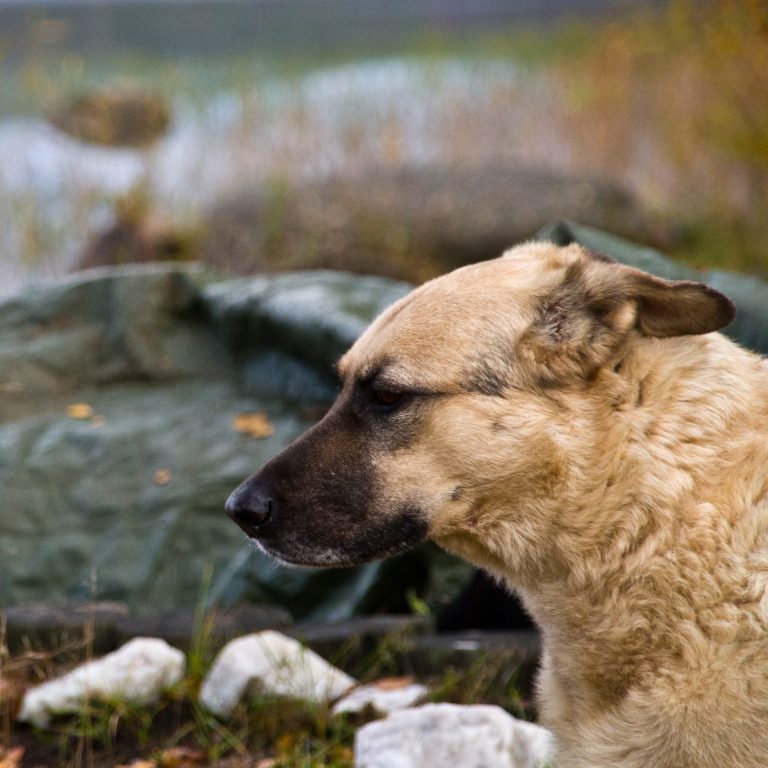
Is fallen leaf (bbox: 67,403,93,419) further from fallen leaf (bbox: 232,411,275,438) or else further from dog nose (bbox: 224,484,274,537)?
dog nose (bbox: 224,484,274,537)

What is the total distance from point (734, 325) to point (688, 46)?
331 inches

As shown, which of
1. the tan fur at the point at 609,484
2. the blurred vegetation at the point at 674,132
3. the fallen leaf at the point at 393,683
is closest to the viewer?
the tan fur at the point at 609,484

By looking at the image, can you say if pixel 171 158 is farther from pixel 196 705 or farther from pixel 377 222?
pixel 196 705

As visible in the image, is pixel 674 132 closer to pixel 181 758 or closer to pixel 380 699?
pixel 380 699

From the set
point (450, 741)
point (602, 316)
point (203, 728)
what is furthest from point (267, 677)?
point (602, 316)

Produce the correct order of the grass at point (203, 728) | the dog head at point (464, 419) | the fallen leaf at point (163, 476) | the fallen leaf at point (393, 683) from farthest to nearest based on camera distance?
the fallen leaf at point (163, 476), the fallen leaf at point (393, 683), the grass at point (203, 728), the dog head at point (464, 419)

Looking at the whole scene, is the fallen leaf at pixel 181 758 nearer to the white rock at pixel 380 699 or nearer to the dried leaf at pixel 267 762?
the dried leaf at pixel 267 762

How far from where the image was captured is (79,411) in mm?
5137

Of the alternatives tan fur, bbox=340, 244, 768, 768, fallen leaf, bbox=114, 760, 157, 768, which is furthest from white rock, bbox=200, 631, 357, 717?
tan fur, bbox=340, 244, 768, 768

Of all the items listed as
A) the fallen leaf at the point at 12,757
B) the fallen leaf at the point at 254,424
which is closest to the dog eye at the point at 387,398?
the fallen leaf at the point at 12,757

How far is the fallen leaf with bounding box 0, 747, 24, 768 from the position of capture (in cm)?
341

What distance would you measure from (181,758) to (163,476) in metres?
1.57

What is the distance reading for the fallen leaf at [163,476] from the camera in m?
4.73

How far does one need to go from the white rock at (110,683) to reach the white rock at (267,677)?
0.62 ft
